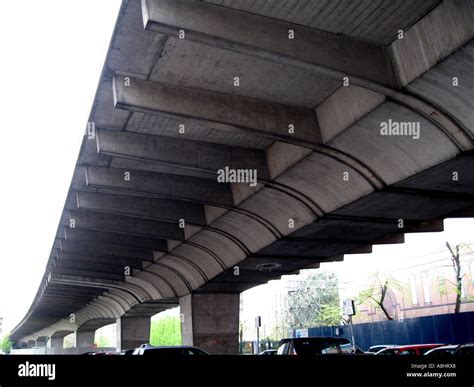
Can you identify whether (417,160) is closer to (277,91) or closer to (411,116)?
(411,116)

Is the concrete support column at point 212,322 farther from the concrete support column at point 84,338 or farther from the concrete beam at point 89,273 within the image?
the concrete support column at point 84,338

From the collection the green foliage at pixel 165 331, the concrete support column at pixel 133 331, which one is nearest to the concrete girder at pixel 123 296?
the concrete support column at pixel 133 331

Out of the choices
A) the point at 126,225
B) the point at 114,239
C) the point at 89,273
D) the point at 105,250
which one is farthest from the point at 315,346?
the point at 89,273

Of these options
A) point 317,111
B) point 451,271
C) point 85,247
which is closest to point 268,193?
point 317,111

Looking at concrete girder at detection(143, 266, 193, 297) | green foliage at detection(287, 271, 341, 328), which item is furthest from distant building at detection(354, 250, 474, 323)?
concrete girder at detection(143, 266, 193, 297)

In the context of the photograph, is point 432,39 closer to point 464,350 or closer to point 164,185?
point 464,350

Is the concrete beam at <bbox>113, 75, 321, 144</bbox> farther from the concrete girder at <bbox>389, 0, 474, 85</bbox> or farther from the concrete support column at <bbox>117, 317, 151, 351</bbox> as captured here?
the concrete support column at <bbox>117, 317, 151, 351</bbox>

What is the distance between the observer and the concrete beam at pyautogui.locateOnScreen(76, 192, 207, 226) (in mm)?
21203

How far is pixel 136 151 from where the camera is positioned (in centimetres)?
1507

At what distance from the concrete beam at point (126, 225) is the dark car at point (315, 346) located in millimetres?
9642

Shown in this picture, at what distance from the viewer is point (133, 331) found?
56.8m

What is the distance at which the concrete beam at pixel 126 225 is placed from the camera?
2436cm

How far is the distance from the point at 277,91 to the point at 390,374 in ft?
32.0

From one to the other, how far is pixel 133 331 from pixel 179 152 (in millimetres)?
45394
